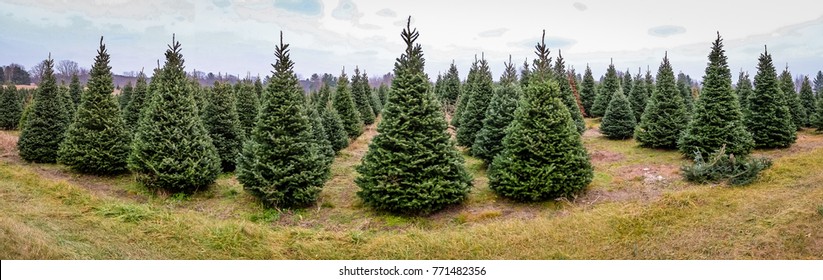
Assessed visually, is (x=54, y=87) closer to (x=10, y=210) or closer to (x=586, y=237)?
(x=10, y=210)

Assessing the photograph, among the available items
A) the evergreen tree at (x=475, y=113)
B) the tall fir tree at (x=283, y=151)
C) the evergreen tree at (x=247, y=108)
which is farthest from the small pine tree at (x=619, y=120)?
the evergreen tree at (x=247, y=108)

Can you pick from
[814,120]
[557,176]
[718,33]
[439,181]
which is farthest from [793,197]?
[814,120]

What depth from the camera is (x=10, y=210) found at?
12.7m

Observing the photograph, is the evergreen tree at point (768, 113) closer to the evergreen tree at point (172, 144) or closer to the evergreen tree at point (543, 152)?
the evergreen tree at point (543, 152)

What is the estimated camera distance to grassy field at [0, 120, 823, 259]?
9.77 meters

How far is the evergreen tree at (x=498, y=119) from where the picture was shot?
20344 mm

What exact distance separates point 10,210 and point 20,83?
10539cm

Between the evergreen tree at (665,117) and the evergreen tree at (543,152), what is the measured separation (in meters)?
13.1

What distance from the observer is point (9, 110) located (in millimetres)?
39438

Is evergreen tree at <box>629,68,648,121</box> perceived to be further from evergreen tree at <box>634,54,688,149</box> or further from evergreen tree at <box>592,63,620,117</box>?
evergreen tree at <box>634,54,688,149</box>

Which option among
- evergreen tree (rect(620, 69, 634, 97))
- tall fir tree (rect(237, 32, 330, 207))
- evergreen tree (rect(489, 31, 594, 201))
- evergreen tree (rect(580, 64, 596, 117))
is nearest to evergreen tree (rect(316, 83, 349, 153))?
tall fir tree (rect(237, 32, 330, 207))

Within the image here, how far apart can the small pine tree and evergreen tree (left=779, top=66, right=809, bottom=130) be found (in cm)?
1172

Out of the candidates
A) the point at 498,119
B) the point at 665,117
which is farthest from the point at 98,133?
the point at 665,117

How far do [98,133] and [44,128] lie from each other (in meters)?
6.01
